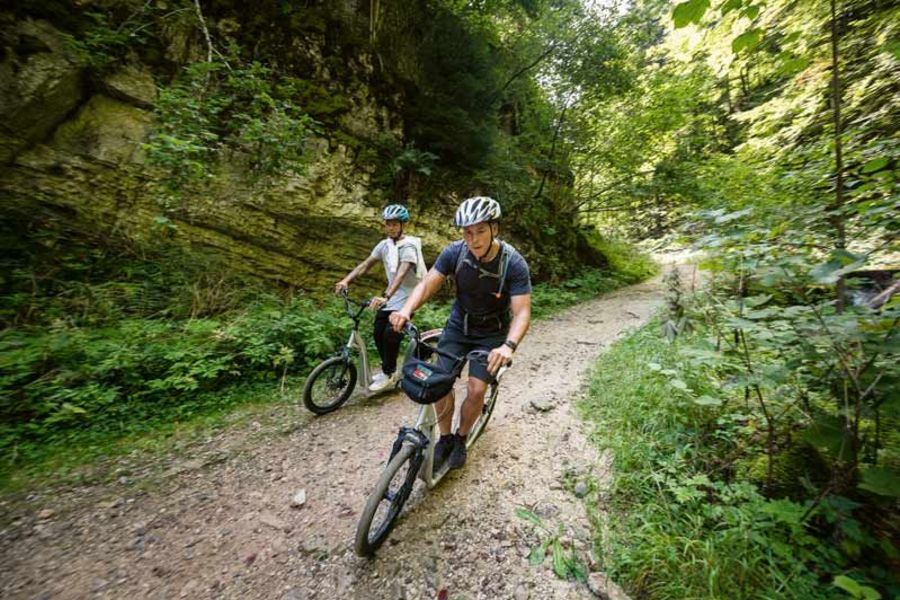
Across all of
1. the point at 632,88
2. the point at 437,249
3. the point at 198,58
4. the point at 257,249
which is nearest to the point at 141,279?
the point at 257,249

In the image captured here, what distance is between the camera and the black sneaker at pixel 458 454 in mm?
3146

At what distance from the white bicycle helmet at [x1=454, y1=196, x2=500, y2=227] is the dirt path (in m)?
2.44

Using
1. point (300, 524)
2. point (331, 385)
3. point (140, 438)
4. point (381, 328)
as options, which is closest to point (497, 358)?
point (300, 524)

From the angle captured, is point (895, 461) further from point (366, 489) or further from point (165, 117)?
point (165, 117)

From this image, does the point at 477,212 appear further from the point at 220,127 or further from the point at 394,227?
the point at 220,127

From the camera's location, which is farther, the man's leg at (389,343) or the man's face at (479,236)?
the man's leg at (389,343)

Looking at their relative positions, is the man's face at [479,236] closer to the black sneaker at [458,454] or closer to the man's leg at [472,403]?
the man's leg at [472,403]

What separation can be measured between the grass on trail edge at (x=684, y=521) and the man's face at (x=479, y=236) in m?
2.34

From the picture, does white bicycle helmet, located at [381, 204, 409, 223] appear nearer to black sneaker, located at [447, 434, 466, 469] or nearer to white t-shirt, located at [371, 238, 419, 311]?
white t-shirt, located at [371, 238, 419, 311]

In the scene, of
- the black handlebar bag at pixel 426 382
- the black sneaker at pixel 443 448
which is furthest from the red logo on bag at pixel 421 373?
the black sneaker at pixel 443 448

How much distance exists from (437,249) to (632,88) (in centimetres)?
921

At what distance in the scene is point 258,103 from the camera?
5.52 m

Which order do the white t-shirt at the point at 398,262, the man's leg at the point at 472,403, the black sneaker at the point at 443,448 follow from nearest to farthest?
1. the man's leg at the point at 472,403
2. the black sneaker at the point at 443,448
3. the white t-shirt at the point at 398,262

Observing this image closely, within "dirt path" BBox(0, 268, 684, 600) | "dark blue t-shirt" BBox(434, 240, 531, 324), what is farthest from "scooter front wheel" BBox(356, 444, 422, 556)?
"dark blue t-shirt" BBox(434, 240, 531, 324)
